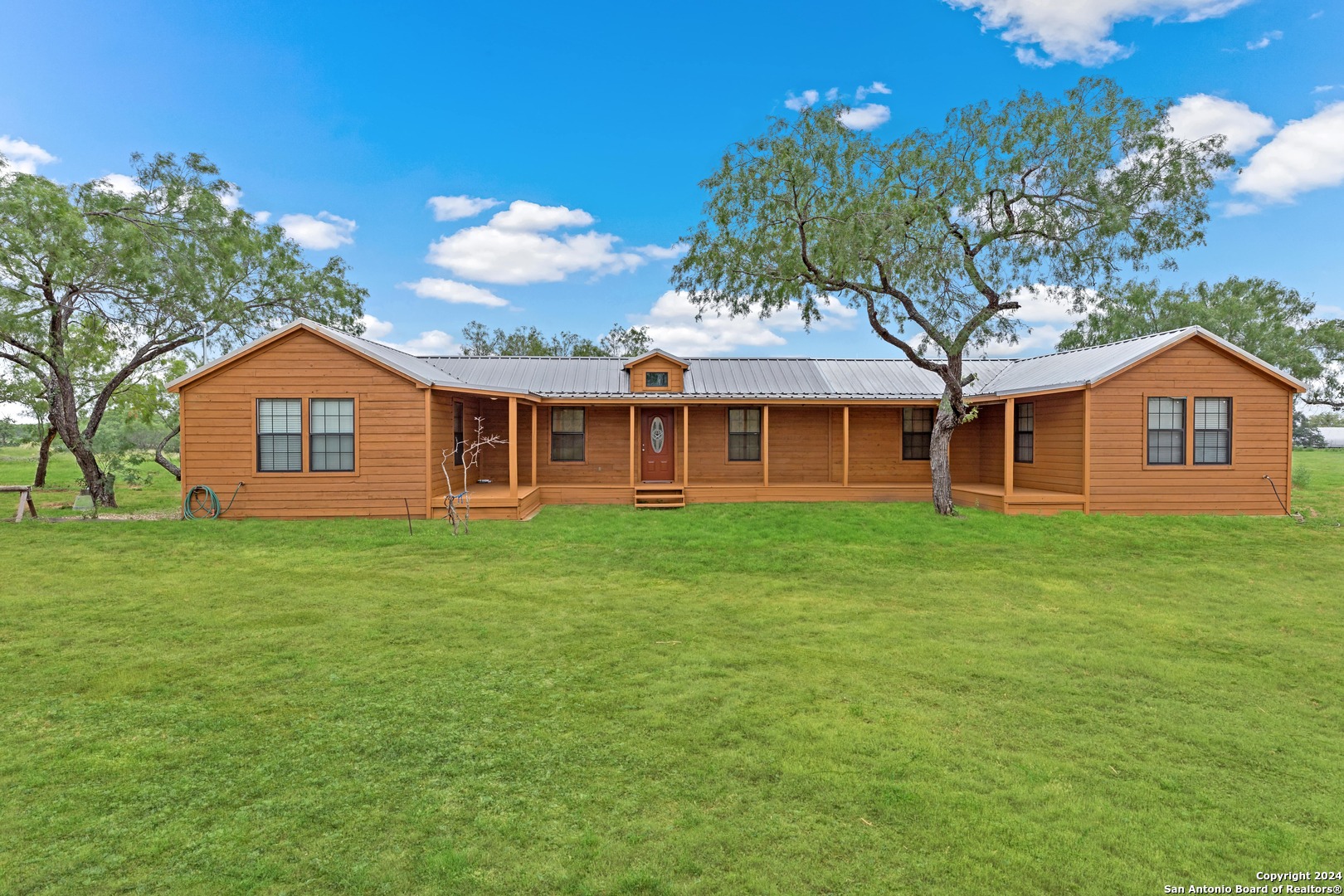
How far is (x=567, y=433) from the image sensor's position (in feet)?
57.4

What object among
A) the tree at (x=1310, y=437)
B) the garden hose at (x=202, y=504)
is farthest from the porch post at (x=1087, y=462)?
the tree at (x=1310, y=437)

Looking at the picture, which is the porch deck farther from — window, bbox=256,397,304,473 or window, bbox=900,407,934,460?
window, bbox=256,397,304,473

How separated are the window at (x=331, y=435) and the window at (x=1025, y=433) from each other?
644 inches

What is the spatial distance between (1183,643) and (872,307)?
10030 mm

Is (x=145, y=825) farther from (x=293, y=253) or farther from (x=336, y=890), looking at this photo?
(x=293, y=253)

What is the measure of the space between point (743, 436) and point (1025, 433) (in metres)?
7.60

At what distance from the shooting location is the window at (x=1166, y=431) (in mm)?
14148

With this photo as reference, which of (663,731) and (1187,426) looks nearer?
(663,731)

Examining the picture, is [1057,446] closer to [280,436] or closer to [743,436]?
[743,436]

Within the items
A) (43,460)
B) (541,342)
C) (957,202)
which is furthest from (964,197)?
(541,342)

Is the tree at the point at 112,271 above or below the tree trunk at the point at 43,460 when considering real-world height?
above

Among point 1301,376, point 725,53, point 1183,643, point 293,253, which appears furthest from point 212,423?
point 1301,376

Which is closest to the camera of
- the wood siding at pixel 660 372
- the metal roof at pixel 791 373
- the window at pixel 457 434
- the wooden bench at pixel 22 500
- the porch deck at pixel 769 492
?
the wooden bench at pixel 22 500

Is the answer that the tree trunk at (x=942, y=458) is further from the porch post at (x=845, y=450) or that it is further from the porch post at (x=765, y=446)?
the porch post at (x=765, y=446)
